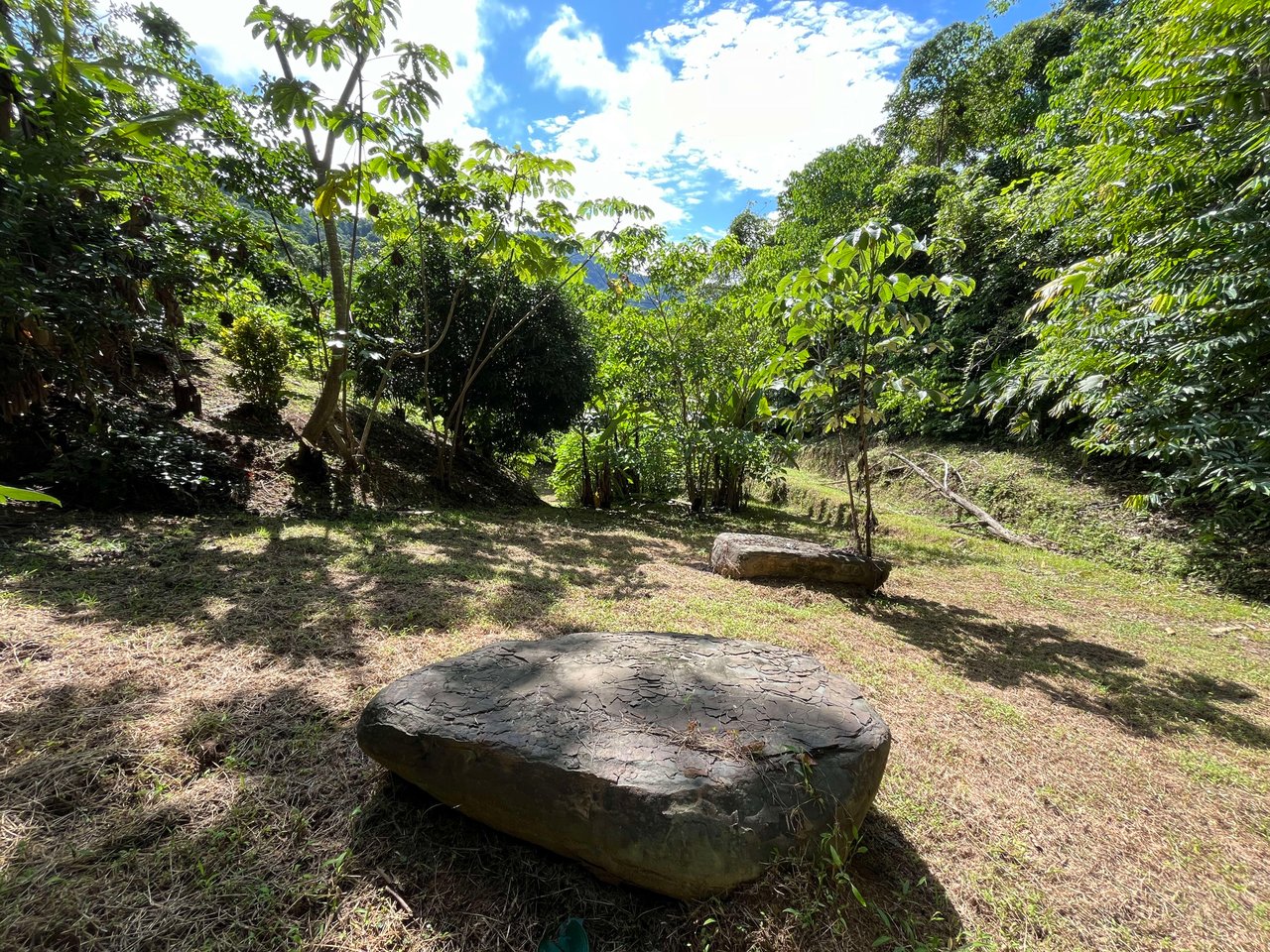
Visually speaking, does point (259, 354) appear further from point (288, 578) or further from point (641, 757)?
point (641, 757)

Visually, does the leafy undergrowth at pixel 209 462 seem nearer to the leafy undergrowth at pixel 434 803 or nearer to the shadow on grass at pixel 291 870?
the leafy undergrowth at pixel 434 803

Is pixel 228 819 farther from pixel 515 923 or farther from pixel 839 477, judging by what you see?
pixel 839 477

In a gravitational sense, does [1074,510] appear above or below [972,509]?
above

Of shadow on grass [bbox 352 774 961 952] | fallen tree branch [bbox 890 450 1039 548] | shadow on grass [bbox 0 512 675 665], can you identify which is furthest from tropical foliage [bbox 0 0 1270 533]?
shadow on grass [bbox 352 774 961 952]

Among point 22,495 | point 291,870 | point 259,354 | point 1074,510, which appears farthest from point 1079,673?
point 259,354

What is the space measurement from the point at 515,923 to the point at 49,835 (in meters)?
1.31

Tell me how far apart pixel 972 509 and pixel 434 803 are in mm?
9342

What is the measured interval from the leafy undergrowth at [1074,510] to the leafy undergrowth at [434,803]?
6.57 ft

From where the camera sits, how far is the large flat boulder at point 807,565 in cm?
466

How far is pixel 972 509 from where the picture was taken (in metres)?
8.41

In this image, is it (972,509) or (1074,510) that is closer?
(1074,510)

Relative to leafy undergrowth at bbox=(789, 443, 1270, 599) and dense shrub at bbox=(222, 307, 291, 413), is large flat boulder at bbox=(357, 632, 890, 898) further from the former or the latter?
leafy undergrowth at bbox=(789, 443, 1270, 599)

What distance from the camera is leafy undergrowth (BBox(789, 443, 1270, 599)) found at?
5.62 metres

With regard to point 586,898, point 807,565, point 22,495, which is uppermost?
point 22,495
